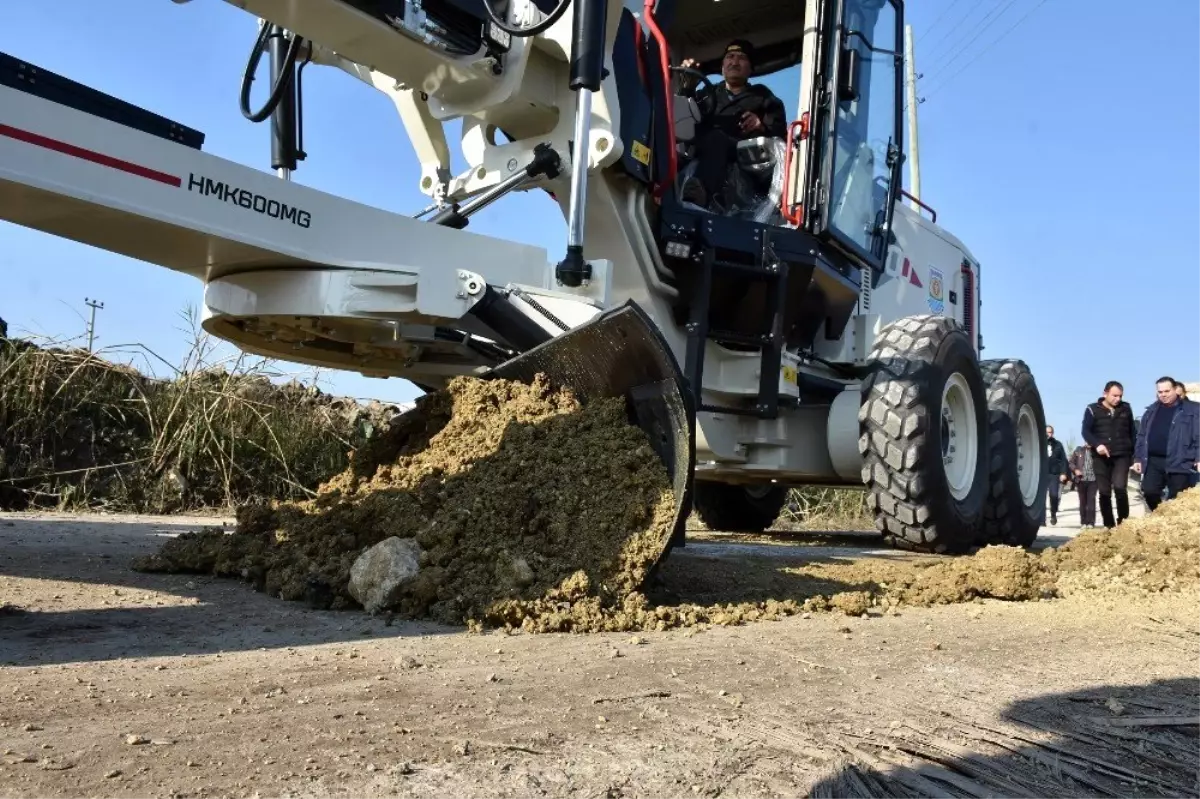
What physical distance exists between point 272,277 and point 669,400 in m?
1.56

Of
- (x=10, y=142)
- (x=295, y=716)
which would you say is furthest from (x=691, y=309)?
(x=295, y=716)

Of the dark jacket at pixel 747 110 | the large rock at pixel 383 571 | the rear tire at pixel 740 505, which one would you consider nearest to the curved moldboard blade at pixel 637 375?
the large rock at pixel 383 571

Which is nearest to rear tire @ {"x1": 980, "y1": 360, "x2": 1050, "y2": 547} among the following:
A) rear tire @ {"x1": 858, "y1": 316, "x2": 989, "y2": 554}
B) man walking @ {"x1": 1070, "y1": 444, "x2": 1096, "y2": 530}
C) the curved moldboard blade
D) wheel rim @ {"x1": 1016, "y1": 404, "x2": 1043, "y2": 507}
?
wheel rim @ {"x1": 1016, "y1": 404, "x2": 1043, "y2": 507}

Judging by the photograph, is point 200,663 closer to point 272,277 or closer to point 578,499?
point 578,499

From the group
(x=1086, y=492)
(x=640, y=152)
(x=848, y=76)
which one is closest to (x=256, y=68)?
(x=640, y=152)

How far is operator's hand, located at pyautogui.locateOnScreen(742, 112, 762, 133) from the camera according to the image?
6133mm

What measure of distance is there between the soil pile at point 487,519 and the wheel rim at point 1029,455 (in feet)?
16.0

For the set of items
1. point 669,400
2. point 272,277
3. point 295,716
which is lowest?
point 295,716

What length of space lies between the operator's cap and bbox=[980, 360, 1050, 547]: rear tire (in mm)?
2778

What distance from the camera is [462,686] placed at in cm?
244

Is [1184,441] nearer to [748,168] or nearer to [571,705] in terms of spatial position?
[748,168]

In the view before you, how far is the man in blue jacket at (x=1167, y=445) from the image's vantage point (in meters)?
8.86

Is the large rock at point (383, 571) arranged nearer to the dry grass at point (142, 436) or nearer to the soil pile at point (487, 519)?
the soil pile at point (487, 519)

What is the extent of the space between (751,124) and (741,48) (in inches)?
28.4
